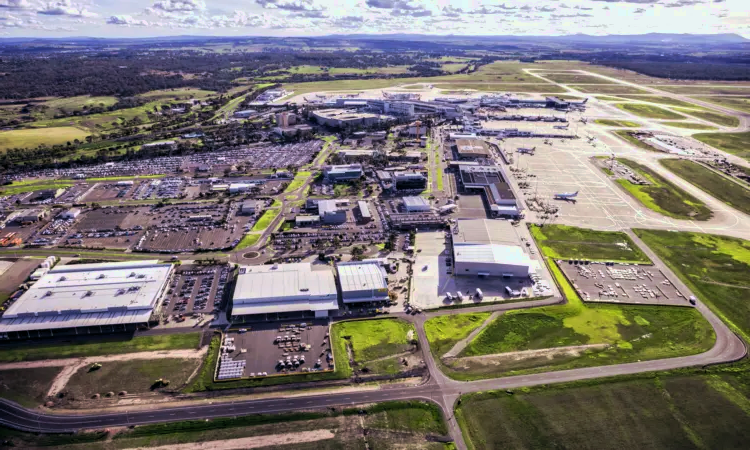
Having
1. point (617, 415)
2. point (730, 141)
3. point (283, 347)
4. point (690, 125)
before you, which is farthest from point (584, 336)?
point (690, 125)

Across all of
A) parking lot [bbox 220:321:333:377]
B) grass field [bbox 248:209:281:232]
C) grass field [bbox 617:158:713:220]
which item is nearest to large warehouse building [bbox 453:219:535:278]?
parking lot [bbox 220:321:333:377]

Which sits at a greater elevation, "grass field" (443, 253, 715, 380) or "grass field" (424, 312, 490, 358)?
"grass field" (443, 253, 715, 380)

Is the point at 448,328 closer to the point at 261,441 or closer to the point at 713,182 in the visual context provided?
the point at 261,441

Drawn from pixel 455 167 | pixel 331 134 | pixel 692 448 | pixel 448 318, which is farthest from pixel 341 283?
pixel 331 134

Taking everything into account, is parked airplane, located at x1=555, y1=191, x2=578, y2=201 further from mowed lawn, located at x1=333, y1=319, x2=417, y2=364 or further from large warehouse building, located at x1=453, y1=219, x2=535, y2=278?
mowed lawn, located at x1=333, y1=319, x2=417, y2=364

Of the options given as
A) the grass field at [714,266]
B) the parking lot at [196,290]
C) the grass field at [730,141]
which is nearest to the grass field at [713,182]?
the grass field at [714,266]

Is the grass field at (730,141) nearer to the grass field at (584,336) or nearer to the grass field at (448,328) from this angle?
the grass field at (584,336)
